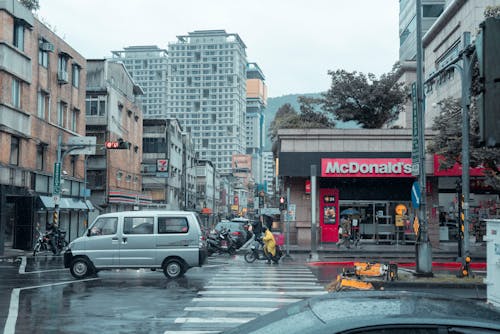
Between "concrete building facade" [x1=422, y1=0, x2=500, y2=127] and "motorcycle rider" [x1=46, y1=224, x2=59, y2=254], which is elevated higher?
"concrete building facade" [x1=422, y1=0, x2=500, y2=127]

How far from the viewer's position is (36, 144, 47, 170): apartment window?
33.0 meters

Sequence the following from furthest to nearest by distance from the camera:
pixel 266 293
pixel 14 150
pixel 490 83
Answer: pixel 14 150 < pixel 266 293 < pixel 490 83

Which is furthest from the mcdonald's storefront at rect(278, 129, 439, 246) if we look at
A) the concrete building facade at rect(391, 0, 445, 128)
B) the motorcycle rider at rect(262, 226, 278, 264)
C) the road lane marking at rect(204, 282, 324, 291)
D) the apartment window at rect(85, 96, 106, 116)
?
the concrete building facade at rect(391, 0, 445, 128)

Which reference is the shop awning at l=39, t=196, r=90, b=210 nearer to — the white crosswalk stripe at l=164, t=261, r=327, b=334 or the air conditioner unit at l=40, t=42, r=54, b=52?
the air conditioner unit at l=40, t=42, r=54, b=52

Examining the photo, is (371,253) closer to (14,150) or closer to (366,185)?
(366,185)

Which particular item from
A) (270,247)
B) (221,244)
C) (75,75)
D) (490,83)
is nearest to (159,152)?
(75,75)

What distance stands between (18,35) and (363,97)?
2346 centimetres

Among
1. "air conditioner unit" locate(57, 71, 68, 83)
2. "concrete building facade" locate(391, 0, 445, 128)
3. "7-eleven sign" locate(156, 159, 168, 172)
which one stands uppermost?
"concrete building facade" locate(391, 0, 445, 128)

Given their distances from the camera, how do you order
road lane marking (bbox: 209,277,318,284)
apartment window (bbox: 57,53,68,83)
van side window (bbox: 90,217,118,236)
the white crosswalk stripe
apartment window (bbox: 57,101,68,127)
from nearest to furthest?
the white crosswalk stripe → road lane marking (bbox: 209,277,318,284) → van side window (bbox: 90,217,118,236) → apartment window (bbox: 57,53,68,83) → apartment window (bbox: 57,101,68,127)

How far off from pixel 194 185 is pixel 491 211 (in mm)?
62147

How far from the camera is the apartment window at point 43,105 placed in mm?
33562

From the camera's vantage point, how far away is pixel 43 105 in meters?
34.1

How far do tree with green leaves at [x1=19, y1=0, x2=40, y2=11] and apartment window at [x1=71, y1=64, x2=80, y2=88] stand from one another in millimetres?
4831

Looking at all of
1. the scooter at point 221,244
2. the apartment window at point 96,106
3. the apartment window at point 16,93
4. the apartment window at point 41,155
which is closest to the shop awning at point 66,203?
the apartment window at point 41,155
